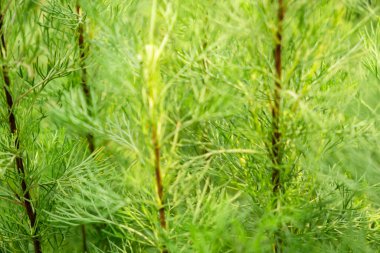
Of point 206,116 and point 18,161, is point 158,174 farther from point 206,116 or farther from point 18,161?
point 18,161

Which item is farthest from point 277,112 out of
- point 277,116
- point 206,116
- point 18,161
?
point 18,161

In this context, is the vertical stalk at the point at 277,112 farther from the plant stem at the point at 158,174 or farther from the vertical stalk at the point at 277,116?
the plant stem at the point at 158,174

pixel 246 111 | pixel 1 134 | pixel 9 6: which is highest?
pixel 9 6

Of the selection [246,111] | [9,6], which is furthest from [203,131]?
[9,6]

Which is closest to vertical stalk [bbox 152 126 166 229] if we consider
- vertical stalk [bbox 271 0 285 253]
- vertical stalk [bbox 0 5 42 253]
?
vertical stalk [bbox 271 0 285 253]

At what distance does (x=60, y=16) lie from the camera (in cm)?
91

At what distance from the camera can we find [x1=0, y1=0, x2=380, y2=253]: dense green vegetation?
0.60 meters

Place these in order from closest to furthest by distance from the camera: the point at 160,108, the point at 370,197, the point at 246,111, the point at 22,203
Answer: the point at 160,108 → the point at 246,111 → the point at 22,203 → the point at 370,197

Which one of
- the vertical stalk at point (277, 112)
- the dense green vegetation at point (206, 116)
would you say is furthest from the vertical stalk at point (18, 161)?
the vertical stalk at point (277, 112)

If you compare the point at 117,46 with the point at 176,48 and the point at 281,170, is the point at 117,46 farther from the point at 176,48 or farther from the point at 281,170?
the point at 281,170

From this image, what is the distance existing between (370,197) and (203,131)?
39 centimetres

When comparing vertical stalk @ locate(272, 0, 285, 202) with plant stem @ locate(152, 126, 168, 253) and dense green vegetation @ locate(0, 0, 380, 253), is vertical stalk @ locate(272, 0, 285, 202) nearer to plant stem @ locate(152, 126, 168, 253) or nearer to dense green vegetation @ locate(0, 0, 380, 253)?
dense green vegetation @ locate(0, 0, 380, 253)

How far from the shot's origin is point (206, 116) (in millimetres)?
603

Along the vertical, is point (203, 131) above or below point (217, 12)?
below
